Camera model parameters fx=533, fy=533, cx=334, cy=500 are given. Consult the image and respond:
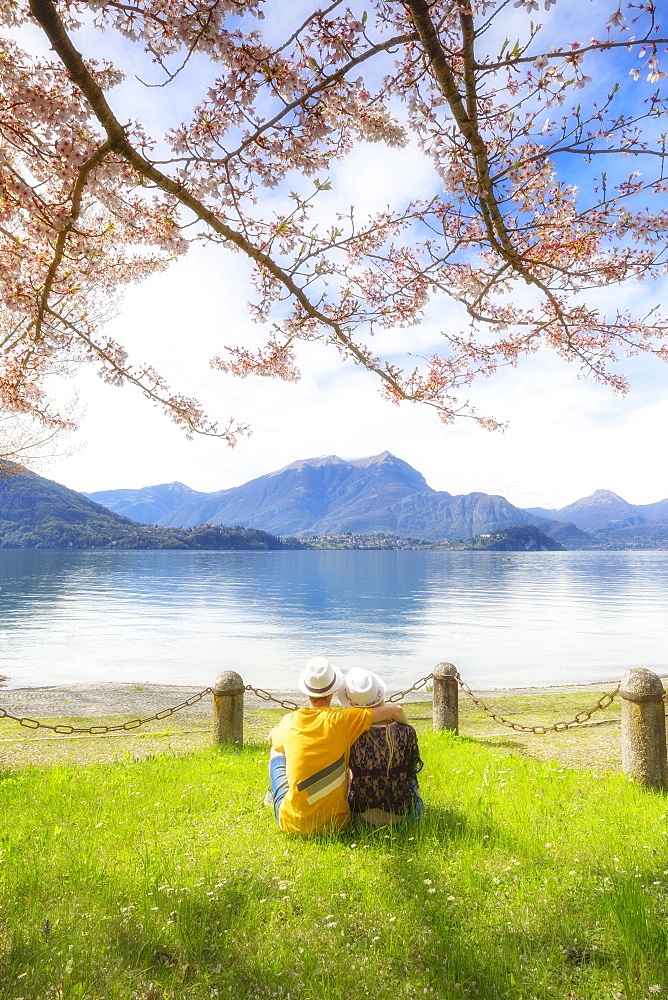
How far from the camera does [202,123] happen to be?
5.20 m

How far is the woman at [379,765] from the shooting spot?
4.68 metres

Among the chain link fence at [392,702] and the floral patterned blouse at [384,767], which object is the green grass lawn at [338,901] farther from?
the chain link fence at [392,702]

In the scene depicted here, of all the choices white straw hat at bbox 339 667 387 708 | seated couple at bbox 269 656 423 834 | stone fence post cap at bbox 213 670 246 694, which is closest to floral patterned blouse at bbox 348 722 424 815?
seated couple at bbox 269 656 423 834

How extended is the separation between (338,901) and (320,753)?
1061 mm

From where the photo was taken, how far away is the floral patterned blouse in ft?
15.3

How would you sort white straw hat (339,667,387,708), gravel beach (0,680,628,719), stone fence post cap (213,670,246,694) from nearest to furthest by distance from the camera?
1. white straw hat (339,667,387,708)
2. stone fence post cap (213,670,246,694)
3. gravel beach (0,680,628,719)

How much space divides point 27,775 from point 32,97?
26.1ft

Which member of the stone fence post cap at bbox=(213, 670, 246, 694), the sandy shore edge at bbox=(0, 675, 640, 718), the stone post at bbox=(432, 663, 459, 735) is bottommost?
the sandy shore edge at bbox=(0, 675, 640, 718)

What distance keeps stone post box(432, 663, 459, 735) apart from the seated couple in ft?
14.1

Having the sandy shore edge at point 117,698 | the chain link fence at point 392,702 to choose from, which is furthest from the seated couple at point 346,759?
the sandy shore edge at point 117,698

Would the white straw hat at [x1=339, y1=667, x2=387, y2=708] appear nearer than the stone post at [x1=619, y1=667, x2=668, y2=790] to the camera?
Yes

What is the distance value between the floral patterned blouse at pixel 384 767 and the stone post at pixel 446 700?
14.5ft

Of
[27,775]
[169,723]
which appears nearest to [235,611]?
[169,723]

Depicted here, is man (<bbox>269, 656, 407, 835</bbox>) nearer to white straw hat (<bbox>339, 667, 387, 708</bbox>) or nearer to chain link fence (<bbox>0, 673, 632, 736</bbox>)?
white straw hat (<bbox>339, 667, 387, 708</bbox>)
